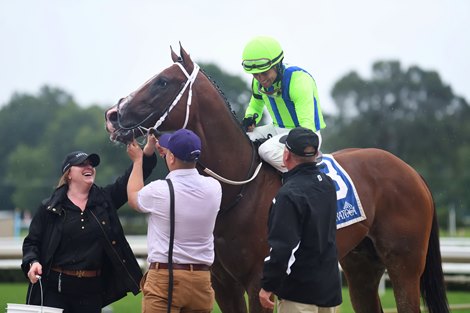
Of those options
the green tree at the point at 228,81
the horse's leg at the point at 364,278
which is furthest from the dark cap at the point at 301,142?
the green tree at the point at 228,81

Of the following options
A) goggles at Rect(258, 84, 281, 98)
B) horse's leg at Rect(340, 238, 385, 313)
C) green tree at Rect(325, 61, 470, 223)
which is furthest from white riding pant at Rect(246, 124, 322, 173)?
green tree at Rect(325, 61, 470, 223)

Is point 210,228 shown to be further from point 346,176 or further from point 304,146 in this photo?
point 346,176

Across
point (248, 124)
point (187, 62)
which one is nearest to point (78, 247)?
point (187, 62)

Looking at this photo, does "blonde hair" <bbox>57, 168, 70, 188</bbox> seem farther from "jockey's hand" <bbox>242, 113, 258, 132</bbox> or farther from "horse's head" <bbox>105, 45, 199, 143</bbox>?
"jockey's hand" <bbox>242, 113, 258, 132</bbox>

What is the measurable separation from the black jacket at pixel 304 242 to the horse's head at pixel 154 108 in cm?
120

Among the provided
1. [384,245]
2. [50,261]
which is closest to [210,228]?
[50,261]

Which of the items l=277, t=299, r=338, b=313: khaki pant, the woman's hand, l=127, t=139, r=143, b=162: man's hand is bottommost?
l=277, t=299, r=338, b=313: khaki pant

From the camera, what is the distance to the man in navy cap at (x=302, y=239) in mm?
4027

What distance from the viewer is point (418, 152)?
179ft

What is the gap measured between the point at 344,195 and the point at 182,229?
184 cm

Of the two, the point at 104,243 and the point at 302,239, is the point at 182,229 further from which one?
the point at 104,243

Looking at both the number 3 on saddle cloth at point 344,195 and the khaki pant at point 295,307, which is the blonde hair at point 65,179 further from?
the number 3 on saddle cloth at point 344,195

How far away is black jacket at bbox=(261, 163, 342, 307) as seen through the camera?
4023mm

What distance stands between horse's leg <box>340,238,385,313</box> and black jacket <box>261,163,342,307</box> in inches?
90.3
